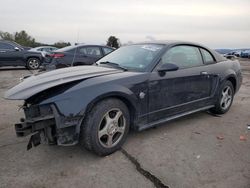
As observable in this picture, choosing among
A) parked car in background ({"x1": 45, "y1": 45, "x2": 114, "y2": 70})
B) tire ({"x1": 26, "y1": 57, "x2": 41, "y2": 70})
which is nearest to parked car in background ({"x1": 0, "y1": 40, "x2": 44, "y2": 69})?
tire ({"x1": 26, "y1": 57, "x2": 41, "y2": 70})

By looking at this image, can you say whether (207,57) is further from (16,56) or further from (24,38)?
(24,38)

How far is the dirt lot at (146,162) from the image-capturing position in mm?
3018

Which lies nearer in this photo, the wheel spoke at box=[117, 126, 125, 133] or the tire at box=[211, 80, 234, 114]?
the wheel spoke at box=[117, 126, 125, 133]

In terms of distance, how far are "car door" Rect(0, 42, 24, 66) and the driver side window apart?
420 inches

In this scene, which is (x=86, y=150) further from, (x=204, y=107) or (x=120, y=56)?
(x=204, y=107)

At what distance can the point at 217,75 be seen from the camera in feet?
17.0

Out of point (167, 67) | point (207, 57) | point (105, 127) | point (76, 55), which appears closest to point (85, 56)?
point (76, 55)

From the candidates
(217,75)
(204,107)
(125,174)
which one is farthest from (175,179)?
(217,75)

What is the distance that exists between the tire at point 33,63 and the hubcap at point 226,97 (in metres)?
10.8

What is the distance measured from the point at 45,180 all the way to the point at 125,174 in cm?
88

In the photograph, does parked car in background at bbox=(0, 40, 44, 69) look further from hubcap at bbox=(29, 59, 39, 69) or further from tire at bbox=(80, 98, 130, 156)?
tire at bbox=(80, 98, 130, 156)

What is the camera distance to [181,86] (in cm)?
444

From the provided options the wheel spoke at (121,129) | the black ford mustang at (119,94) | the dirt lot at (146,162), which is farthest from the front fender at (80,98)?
the dirt lot at (146,162)

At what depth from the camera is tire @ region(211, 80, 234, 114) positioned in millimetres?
5332
